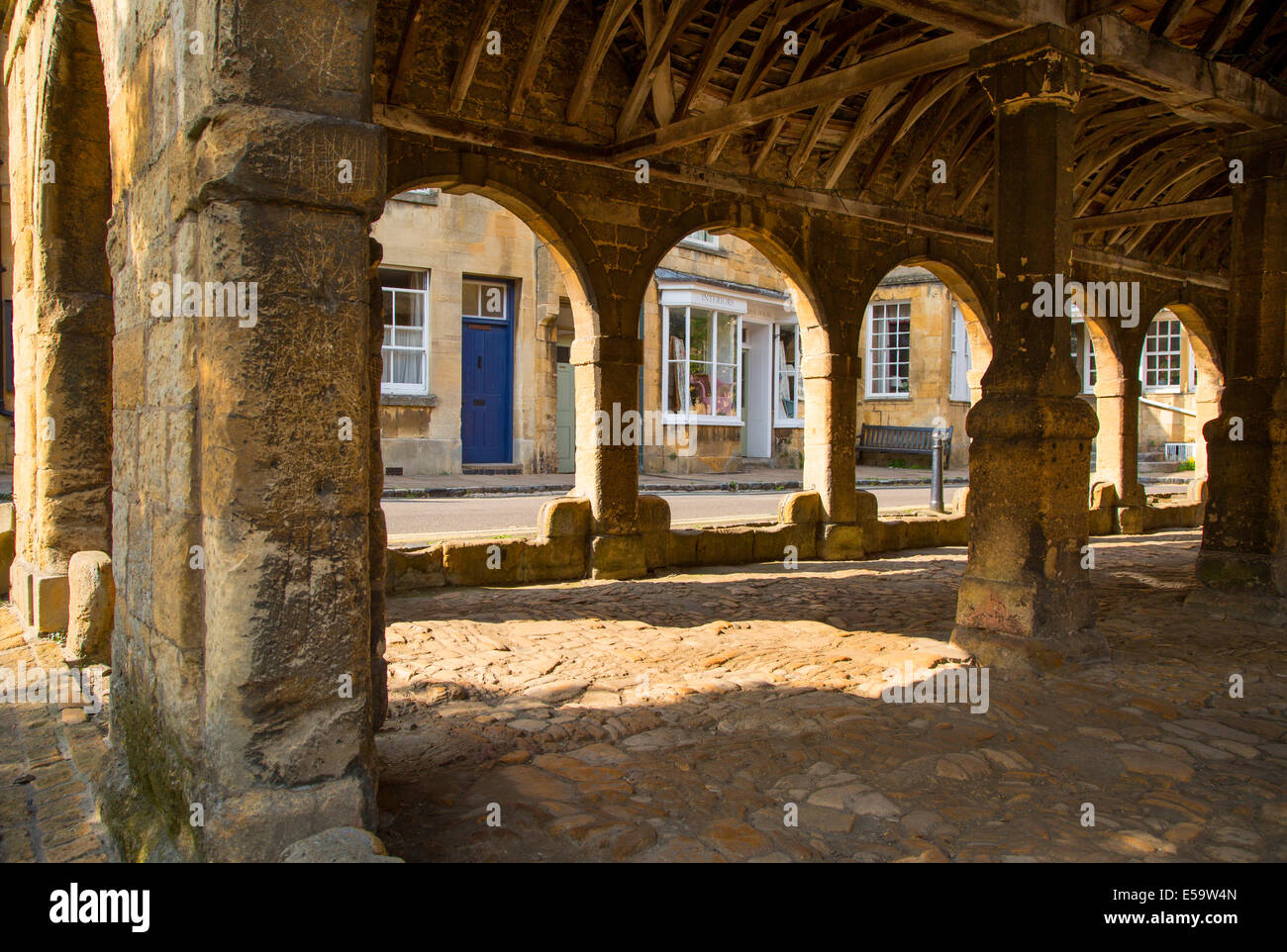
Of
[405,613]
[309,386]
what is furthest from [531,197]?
[309,386]

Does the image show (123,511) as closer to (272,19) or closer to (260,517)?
(260,517)

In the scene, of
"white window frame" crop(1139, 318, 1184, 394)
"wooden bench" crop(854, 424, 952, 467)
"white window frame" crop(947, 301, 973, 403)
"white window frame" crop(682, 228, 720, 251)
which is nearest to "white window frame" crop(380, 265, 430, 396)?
"white window frame" crop(682, 228, 720, 251)

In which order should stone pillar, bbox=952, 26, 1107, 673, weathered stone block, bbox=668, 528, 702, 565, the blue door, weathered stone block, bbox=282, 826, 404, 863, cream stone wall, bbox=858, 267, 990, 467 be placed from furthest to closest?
1. cream stone wall, bbox=858, 267, 990, 467
2. the blue door
3. weathered stone block, bbox=668, 528, 702, 565
4. stone pillar, bbox=952, 26, 1107, 673
5. weathered stone block, bbox=282, 826, 404, 863

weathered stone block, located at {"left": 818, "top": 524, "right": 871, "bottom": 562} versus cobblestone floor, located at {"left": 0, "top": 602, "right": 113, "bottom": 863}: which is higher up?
weathered stone block, located at {"left": 818, "top": 524, "right": 871, "bottom": 562}

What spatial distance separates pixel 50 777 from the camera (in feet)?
11.3

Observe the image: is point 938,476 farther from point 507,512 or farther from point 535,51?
point 535,51

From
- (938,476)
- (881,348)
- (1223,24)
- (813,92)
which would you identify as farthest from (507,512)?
(881,348)

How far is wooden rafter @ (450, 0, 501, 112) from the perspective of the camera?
662cm

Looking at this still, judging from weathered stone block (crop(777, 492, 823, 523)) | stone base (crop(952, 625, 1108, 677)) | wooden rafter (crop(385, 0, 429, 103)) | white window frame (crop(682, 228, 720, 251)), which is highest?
white window frame (crop(682, 228, 720, 251))

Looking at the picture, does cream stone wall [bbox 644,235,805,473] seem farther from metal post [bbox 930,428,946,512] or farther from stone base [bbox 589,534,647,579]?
stone base [bbox 589,534,647,579]

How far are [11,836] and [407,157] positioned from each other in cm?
535

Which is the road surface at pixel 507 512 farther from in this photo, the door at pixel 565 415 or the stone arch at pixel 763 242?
the door at pixel 565 415

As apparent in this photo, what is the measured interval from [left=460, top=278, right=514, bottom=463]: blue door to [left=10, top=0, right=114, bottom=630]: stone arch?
35.2 ft

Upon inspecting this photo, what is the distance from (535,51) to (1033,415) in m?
4.44
